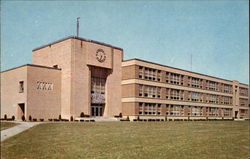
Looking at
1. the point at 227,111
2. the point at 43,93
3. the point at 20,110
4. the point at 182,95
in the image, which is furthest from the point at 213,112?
the point at 20,110

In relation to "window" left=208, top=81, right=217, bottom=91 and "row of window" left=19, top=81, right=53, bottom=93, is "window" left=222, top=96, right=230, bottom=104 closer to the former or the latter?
"window" left=208, top=81, right=217, bottom=91

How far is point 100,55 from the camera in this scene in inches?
1940

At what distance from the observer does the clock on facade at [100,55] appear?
1926 inches

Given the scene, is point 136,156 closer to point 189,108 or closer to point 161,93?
point 161,93

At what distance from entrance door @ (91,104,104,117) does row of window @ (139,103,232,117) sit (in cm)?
724

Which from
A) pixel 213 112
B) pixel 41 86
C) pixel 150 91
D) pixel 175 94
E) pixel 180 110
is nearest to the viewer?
pixel 41 86

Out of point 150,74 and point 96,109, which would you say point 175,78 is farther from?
point 96,109

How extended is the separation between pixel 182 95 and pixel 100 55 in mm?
24784

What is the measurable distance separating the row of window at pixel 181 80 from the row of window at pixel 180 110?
200 inches

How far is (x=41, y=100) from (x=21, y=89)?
11.4 ft

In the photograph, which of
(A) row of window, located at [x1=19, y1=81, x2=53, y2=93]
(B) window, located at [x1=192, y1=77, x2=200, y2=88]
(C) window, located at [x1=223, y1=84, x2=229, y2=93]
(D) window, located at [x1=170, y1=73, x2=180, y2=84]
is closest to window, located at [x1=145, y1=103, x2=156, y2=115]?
(D) window, located at [x1=170, y1=73, x2=180, y2=84]

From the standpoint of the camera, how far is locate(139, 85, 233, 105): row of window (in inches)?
2172

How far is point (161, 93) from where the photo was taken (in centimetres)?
5888

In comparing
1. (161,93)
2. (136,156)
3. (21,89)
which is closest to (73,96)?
(21,89)
